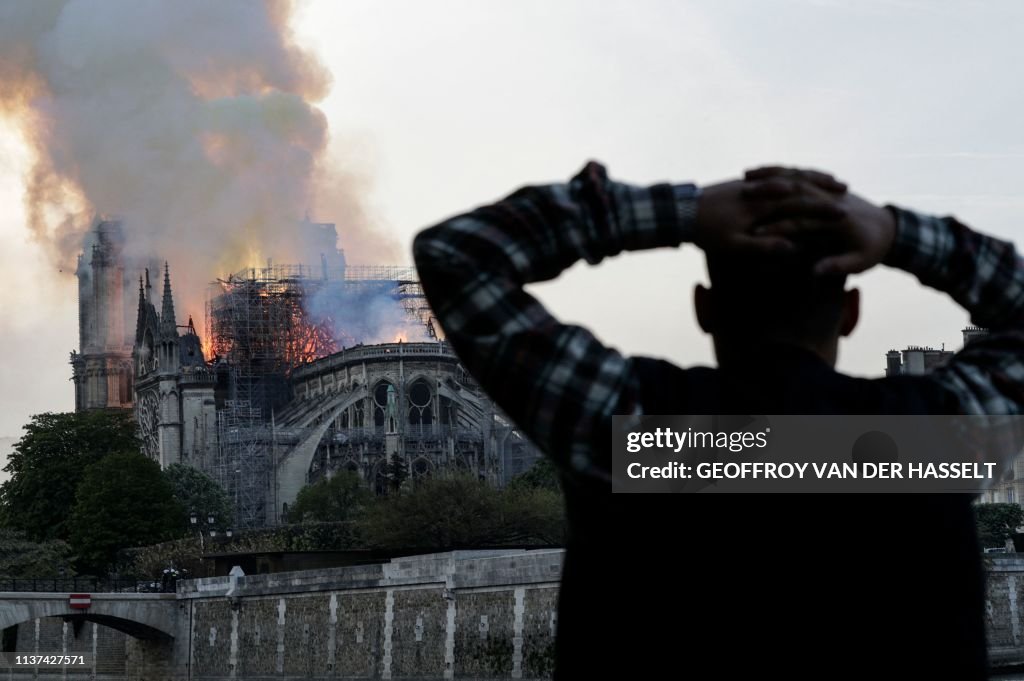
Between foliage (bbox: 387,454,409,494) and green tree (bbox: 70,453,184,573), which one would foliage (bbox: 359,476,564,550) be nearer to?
green tree (bbox: 70,453,184,573)

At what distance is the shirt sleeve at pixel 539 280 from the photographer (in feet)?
10.4

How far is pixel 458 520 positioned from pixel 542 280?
65.4 m

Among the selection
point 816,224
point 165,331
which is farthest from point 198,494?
point 816,224

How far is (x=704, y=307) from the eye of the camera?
3.39 meters

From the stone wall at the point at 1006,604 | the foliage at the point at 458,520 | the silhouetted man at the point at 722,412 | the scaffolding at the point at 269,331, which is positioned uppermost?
the scaffolding at the point at 269,331

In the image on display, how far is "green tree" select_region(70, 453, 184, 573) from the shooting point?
84188 mm

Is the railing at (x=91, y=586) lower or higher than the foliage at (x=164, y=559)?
lower

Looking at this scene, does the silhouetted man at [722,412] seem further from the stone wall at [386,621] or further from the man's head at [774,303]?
the stone wall at [386,621]

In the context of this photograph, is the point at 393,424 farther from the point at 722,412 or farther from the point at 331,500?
the point at 722,412

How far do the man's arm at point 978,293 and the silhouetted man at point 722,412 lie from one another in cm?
8

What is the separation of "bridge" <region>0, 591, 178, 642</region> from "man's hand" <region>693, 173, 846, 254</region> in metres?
58.3

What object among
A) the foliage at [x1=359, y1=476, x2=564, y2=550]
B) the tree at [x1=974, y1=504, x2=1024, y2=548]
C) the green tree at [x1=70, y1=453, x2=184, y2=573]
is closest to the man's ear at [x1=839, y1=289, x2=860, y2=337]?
the foliage at [x1=359, y1=476, x2=564, y2=550]

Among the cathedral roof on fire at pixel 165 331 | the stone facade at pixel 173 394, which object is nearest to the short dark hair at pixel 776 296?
the stone facade at pixel 173 394

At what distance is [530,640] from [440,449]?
56203 mm
